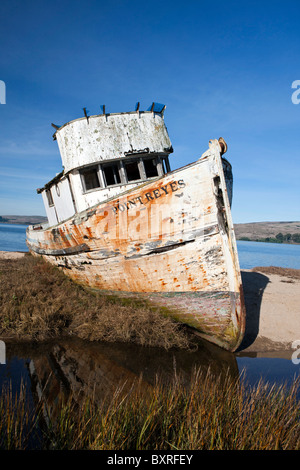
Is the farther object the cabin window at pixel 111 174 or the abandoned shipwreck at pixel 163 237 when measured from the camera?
the cabin window at pixel 111 174

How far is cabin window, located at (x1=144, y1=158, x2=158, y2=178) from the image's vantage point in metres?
6.51

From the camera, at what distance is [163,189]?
14.4ft

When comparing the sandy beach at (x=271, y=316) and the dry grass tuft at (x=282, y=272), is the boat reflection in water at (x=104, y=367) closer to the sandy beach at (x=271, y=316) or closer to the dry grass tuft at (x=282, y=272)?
the sandy beach at (x=271, y=316)

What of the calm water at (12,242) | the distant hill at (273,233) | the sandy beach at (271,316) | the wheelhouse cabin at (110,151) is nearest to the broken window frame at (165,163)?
the wheelhouse cabin at (110,151)

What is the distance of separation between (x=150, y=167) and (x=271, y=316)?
472 centimetres

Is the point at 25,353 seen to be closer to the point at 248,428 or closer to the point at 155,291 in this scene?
the point at 155,291

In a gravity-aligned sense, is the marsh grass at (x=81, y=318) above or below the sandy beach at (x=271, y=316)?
above

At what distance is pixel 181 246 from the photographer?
14.5 feet

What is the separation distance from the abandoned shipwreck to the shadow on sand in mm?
818

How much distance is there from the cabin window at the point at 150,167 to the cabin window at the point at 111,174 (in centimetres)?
78

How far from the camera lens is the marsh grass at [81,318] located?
4.48m

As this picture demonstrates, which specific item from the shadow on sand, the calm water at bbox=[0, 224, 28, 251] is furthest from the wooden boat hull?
the calm water at bbox=[0, 224, 28, 251]

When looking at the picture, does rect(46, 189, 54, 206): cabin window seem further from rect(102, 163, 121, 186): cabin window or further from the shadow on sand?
the shadow on sand
